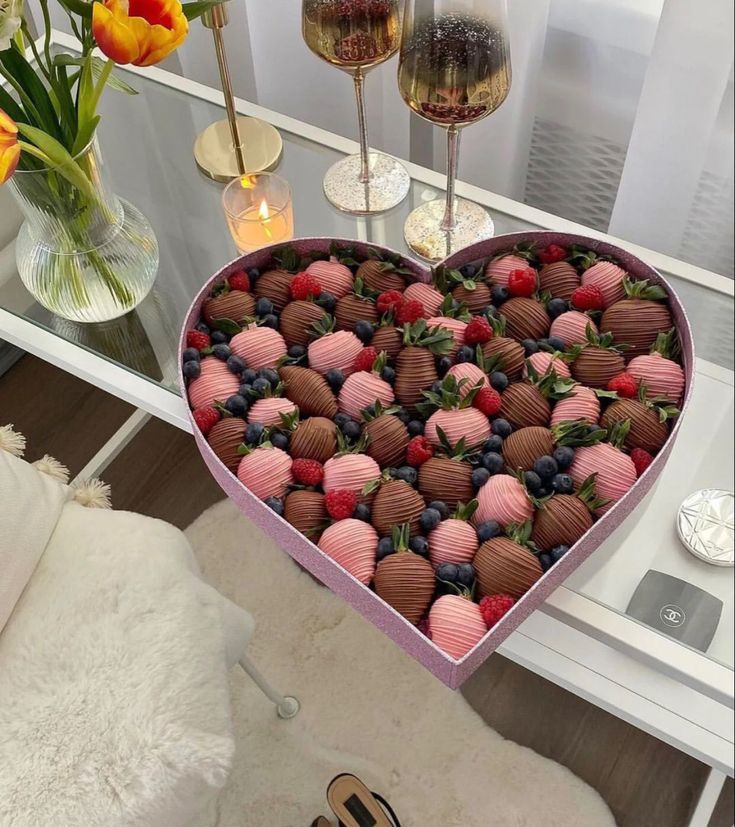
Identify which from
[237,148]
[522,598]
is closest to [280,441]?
[522,598]

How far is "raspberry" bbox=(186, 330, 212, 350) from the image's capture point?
0.78 m

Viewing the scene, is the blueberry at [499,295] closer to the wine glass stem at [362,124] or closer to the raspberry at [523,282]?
the raspberry at [523,282]

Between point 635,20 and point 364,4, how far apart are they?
A: 0.31 metres

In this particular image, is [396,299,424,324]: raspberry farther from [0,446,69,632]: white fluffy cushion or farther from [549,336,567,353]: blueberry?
[0,446,69,632]: white fluffy cushion

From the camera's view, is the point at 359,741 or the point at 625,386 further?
the point at 359,741

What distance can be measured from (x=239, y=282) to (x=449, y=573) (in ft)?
1.12

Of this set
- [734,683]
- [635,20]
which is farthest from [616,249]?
[734,683]

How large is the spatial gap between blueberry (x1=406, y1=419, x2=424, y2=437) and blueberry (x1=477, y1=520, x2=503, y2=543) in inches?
4.0

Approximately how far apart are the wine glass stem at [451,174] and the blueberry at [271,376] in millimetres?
269

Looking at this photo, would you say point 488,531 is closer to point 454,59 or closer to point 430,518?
point 430,518

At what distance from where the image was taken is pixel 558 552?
2.09ft

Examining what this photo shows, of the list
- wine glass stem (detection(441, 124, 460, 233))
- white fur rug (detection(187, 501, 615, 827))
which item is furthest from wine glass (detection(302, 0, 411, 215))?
white fur rug (detection(187, 501, 615, 827))

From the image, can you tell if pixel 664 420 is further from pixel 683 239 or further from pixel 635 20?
pixel 635 20

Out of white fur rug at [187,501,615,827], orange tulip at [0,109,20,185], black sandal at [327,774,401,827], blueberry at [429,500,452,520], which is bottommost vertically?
white fur rug at [187,501,615,827]
